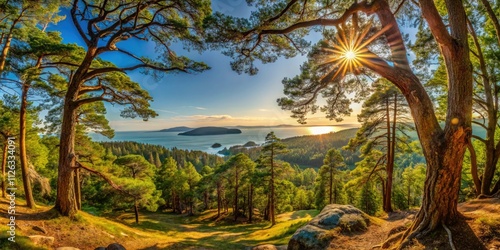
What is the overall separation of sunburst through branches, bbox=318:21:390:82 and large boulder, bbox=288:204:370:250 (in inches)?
171

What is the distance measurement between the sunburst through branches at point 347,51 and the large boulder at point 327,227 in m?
4.34

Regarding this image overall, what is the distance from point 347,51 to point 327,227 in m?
5.04

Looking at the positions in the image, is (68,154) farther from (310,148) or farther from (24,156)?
(310,148)

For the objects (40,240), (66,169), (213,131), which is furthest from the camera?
(213,131)

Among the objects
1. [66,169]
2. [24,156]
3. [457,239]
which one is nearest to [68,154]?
[66,169]

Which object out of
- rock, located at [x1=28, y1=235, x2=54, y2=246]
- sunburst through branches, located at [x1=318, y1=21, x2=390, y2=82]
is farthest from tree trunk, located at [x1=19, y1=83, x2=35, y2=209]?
sunburst through branches, located at [x1=318, y1=21, x2=390, y2=82]

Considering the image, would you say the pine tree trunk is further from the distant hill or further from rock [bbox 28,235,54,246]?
the distant hill

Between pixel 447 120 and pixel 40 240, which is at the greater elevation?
pixel 447 120

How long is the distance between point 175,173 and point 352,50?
102 feet

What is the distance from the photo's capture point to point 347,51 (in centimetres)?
529

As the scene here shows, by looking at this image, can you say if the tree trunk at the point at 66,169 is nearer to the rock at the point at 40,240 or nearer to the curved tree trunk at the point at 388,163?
the rock at the point at 40,240

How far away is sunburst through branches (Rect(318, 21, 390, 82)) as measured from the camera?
4672 millimetres

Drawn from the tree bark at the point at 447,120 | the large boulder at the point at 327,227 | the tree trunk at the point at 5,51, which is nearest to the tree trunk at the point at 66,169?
the tree trunk at the point at 5,51

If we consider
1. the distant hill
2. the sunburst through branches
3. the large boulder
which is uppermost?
the sunburst through branches
